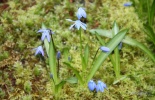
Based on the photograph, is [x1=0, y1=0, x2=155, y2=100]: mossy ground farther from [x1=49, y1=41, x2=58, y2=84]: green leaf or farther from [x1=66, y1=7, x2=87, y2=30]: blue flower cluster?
[x1=66, y1=7, x2=87, y2=30]: blue flower cluster

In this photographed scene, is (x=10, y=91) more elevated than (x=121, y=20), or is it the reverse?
(x=121, y=20)

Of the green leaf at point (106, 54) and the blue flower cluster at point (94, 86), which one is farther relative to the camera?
the green leaf at point (106, 54)

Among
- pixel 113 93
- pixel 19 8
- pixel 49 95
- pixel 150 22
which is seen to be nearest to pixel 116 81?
pixel 113 93

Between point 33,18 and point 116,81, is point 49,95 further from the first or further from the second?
point 33,18

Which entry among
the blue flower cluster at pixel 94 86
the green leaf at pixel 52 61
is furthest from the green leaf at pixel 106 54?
the green leaf at pixel 52 61

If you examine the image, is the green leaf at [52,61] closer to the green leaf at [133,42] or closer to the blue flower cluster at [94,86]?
the blue flower cluster at [94,86]

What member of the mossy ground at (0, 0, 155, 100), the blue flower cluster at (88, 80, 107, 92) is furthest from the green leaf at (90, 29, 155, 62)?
the blue flower cluster at (88, 80, 107, 92)

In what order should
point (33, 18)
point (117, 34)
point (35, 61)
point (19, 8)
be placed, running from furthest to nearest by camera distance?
point (19, 8) < point (33, 18) < point (35, 61) < point (117, 34)

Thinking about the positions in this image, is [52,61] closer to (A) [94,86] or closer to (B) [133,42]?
(A) [94,86]

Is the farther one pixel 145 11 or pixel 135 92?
pixel 145 11
